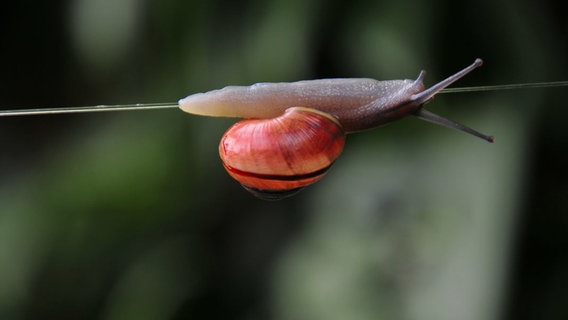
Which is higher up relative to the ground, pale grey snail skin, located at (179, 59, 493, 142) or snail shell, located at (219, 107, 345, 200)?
pale grey snail skin, located at (179, 59, 493, 142)

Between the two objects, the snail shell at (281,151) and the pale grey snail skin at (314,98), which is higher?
the pale grey snail skin at (314,98)

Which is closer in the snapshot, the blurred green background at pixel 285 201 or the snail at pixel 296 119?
the snail at pixel 296 119

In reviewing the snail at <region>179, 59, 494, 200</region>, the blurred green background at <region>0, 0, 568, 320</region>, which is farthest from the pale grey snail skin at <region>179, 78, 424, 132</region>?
the blurred green background at <region>0, 0, 568, 320</region>

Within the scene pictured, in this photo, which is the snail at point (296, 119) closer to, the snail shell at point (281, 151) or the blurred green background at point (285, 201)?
the snail shell at point (281, 151)

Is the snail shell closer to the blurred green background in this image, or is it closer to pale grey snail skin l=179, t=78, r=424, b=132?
pale grey snail skin l=179, t=78, r=424, b=132

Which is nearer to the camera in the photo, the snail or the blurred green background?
the snail

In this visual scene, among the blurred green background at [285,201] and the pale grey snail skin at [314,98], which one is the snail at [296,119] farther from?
the blurred green background at [285,201]

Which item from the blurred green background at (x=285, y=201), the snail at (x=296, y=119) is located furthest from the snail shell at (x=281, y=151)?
the blurred green background at (x=285, y=201)
